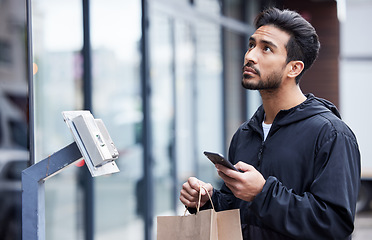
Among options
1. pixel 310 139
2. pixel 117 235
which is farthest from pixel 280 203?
pixel 117 235

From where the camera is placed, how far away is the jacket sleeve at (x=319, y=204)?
1.88m

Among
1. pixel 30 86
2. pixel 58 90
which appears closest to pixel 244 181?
pixel 30 86

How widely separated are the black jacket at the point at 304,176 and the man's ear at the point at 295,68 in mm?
116

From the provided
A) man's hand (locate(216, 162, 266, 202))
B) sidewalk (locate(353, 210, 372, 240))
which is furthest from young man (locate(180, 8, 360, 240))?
sidewalk (locate(353, 210, 372, 240))

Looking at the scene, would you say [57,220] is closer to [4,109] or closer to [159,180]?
[4,109]

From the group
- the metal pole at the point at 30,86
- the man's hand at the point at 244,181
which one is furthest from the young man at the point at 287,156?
the metal pole at the point at 30,86

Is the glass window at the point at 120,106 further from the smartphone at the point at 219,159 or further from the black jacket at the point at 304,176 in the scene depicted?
the smartphone at the point at 219,159

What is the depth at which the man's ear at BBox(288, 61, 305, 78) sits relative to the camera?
7.18 ft

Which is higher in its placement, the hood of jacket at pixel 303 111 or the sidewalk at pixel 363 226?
the hood of jacket at pixel 303 111

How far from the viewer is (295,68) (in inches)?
86.7

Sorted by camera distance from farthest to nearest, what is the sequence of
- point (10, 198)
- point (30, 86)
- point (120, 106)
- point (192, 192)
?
point (120, 106) → point (10, 198) → point (30, 86) → point (192, 192)

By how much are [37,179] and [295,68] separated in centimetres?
108

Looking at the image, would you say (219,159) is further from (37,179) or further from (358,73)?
(358,73)

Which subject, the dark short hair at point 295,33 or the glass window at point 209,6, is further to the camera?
the glass window at point 209,6
